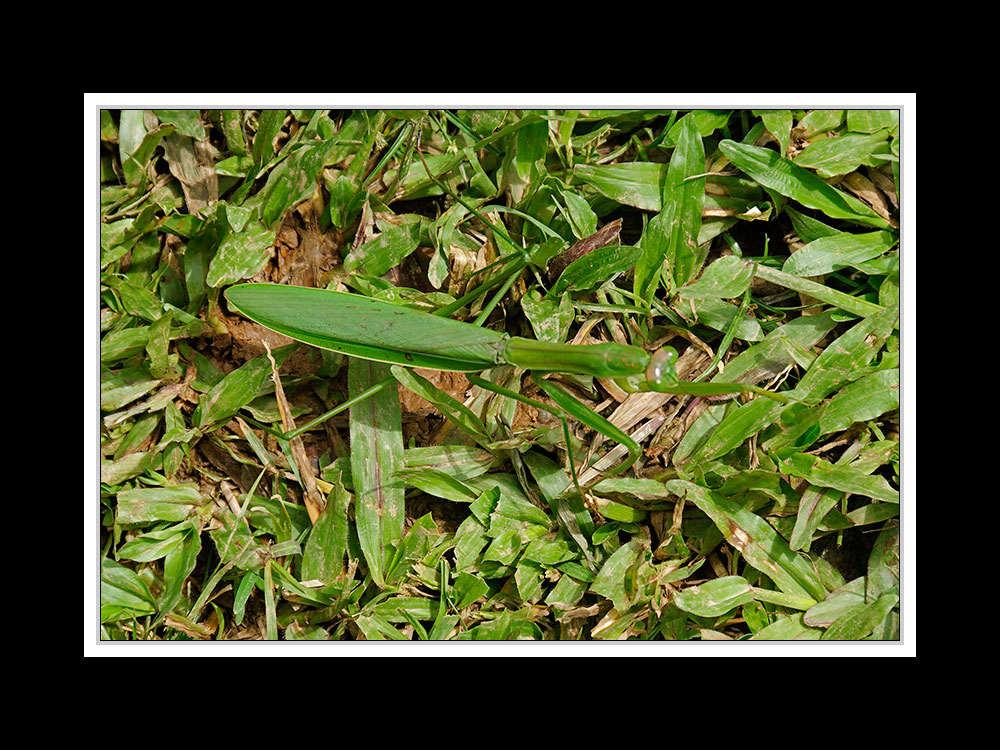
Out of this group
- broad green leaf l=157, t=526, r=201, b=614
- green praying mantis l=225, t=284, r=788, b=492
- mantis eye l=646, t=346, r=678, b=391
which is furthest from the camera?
broad green leaf l=157, t=526, r=201, b=614

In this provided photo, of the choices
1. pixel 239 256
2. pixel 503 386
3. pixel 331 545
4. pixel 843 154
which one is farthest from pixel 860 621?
pixel 239 256

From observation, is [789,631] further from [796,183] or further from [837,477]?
[796,183]

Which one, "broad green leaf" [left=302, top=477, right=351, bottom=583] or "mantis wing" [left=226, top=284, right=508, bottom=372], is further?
"broad green leaf" [left=302, top=477, right=351, bottom=583]

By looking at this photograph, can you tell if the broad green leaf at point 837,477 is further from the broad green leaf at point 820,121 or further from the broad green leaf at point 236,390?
the broad green leaf at point 236,390

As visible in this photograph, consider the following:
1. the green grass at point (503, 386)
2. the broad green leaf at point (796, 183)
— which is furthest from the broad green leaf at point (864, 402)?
the broad green leaf at point (796, 183)

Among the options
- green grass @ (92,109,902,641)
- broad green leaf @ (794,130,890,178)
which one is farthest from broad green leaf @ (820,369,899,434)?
broad green leaf @ (794,130,890,178)

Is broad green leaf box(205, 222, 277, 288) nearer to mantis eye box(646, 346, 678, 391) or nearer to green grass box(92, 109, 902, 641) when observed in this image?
green grass box(92, 109, 902, 641)

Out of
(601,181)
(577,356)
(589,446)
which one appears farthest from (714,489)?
(601,181)
